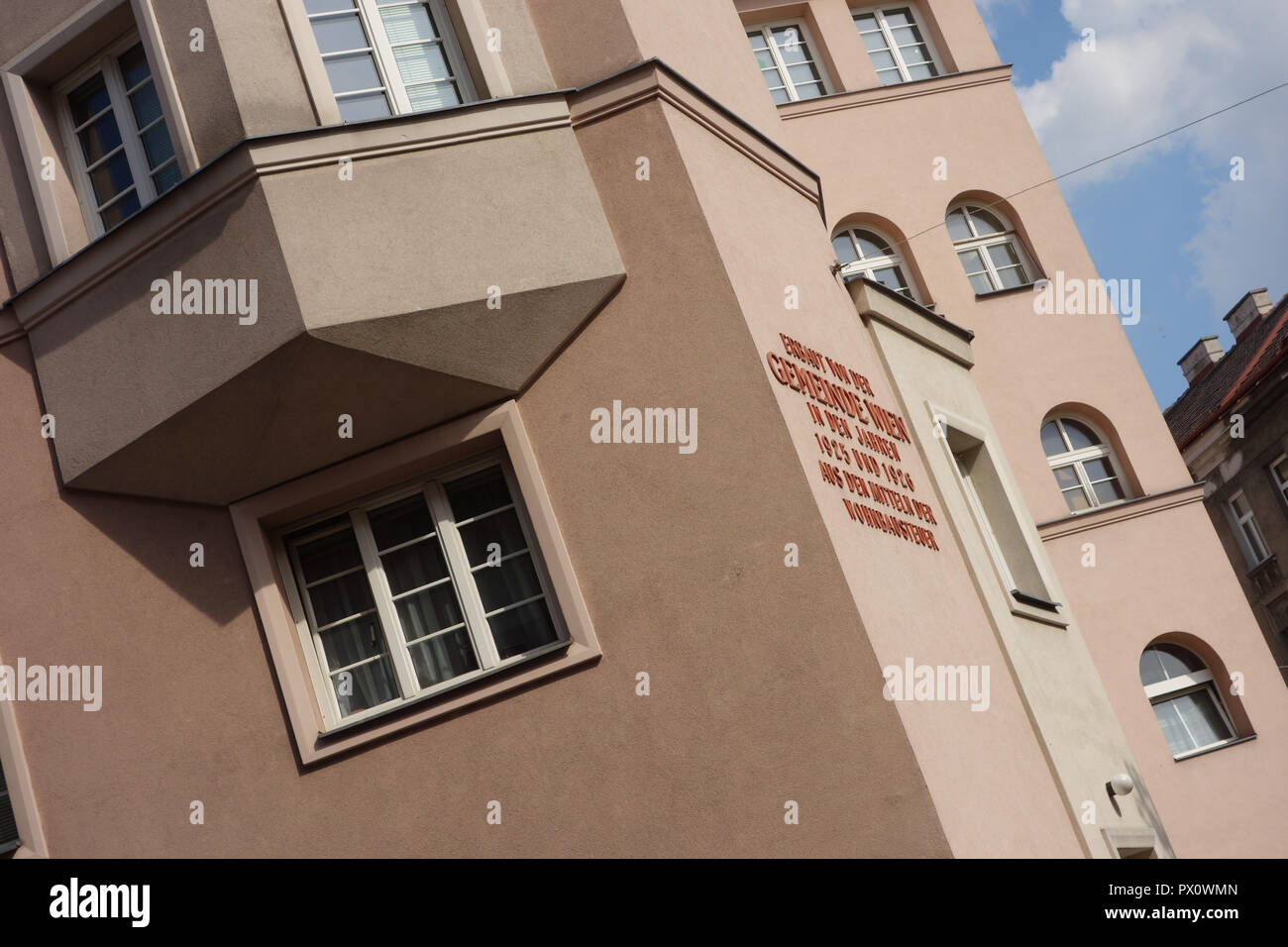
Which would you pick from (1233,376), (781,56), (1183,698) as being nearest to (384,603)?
(1183,698)

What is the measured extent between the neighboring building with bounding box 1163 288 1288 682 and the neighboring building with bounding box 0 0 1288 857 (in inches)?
998

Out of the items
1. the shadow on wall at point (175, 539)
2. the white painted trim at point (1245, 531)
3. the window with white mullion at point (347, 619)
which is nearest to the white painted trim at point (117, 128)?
the shadow on wall at point (175, 539)

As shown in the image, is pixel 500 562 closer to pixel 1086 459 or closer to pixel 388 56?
pixel 388 56

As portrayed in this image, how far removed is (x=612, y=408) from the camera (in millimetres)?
9734

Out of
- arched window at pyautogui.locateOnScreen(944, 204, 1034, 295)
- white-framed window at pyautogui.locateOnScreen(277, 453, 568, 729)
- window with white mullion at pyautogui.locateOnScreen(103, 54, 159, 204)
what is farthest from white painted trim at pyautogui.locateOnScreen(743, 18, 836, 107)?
white-framed window at pyautogui.locateOnScreen(277, 453, 568, 729)

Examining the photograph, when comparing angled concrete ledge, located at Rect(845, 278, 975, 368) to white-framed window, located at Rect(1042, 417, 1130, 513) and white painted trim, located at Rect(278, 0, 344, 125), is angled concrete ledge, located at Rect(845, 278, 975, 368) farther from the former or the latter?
white-framed window, located at Rect(1042, 417, 1130, 513)

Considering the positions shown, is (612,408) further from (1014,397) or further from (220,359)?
(1014,397)

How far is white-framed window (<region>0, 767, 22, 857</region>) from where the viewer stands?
32.3ft

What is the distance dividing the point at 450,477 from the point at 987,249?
47.4ft

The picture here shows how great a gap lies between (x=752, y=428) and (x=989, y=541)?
387 centimetres

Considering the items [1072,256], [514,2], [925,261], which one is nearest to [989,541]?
[514,2]

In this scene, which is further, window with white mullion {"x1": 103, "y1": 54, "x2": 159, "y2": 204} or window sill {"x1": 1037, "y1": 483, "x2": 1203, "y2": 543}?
window sill {"x1": 1037, "y1": 483, "x2": 1203, "y2": 543}

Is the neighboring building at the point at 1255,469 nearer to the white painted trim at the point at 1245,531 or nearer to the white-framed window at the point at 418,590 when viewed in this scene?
the white painted trim at the point at 1245,531

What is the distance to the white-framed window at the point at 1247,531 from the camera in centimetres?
3491
